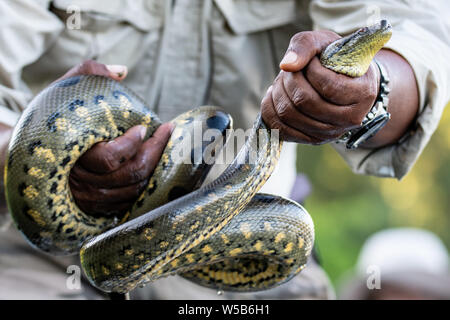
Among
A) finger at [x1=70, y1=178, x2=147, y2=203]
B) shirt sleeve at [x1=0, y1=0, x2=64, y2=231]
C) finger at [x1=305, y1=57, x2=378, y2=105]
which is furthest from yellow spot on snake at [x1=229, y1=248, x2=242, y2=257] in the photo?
shirt sleeve at [x1=0, y1=0, x2=64, y2=231]

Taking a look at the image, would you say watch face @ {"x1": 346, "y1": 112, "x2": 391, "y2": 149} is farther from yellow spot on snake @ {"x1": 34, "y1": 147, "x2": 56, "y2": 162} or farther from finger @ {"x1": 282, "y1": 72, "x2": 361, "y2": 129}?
yellow spot on snake @ {"x1": 34, "y1": 147, "x2": 56, "y2": 162}

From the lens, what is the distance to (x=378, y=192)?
11.0 m

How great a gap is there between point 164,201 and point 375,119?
64 cm

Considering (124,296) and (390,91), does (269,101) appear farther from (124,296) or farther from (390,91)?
(124,296)

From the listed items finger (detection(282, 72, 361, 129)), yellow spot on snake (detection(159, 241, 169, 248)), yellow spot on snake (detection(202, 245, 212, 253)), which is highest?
finger (detection(282, 72, 361, 129))

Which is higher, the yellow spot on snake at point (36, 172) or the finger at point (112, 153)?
the finger at point (112, 153)

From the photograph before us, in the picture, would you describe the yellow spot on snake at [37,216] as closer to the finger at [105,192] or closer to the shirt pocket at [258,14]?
the finger at [105,192]

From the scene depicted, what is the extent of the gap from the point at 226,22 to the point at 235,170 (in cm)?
105

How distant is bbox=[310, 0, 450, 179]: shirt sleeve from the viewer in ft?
6.06

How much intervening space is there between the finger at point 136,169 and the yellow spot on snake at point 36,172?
0.35ft

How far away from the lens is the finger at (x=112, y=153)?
4.93ft

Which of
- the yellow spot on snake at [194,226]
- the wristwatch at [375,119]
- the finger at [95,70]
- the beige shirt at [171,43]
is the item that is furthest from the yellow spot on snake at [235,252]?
the beige shirt at [171,43]

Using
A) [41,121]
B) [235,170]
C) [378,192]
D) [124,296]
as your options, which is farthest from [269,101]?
[378,192]

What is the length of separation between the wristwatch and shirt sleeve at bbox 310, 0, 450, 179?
0.27 meters
